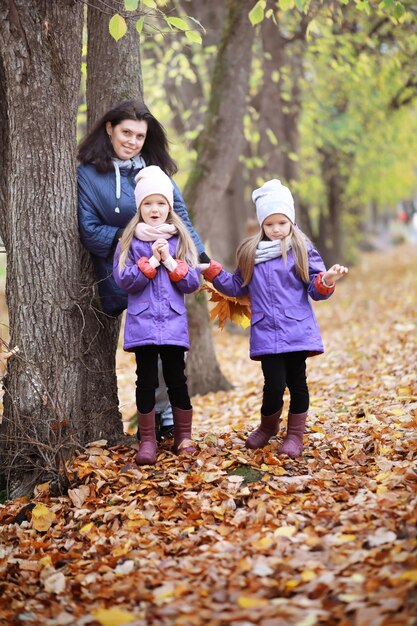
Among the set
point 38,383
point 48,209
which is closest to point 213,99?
point 48,209

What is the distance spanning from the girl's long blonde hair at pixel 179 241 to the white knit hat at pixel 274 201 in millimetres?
523

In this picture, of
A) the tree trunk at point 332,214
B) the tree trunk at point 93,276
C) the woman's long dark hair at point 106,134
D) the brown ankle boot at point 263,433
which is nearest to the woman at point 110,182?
the woman's long dark hair at point 106,134

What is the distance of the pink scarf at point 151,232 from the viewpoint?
445cm

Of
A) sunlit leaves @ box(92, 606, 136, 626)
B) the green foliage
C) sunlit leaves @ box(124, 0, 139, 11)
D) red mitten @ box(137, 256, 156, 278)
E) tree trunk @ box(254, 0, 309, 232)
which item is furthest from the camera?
tree trunk @ box(254, 0, 309, 232)

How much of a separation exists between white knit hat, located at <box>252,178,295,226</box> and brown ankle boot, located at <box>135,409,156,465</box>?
1547 millimetres

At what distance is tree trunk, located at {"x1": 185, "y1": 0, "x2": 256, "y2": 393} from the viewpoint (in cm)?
784

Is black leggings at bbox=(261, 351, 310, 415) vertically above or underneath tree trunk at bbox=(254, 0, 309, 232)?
underneath

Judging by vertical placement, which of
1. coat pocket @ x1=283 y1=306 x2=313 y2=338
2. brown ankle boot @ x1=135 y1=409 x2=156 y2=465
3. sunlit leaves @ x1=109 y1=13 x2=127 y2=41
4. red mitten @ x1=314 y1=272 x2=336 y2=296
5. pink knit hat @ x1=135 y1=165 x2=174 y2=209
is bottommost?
brown ankle boot @ x1=135 y1=409 x2=156 y2=465

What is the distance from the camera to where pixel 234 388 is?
8.73 metres

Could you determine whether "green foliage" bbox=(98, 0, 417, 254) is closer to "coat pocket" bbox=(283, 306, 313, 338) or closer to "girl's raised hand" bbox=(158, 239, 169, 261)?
"girl's raised hand" bbox=(158, 239, 169, 261)

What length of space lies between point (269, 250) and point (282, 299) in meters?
0.34

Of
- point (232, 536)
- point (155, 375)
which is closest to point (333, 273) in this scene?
point (155, 375)

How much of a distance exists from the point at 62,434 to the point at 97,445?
1.03 feet

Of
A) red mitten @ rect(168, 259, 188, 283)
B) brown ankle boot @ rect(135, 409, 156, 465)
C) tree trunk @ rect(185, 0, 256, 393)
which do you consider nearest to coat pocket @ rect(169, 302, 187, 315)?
red mitten @ rect(168, 259, 188, 283)
